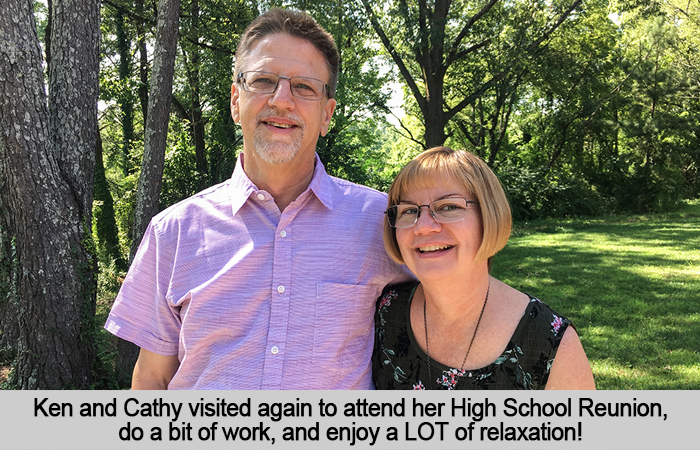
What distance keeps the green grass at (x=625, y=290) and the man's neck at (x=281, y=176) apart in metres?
4.41

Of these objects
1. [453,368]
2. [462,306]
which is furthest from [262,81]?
[453,368]

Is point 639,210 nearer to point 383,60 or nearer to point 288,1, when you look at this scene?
point 383,60

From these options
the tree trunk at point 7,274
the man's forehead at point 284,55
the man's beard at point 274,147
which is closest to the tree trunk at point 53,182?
the tree trunk at point 7,274

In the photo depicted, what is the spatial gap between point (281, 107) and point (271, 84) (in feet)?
0.49

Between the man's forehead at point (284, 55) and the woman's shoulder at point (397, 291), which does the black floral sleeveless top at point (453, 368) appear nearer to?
the woman's shoulder at point (397, 291)

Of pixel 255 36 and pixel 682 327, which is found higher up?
pixel 255 36

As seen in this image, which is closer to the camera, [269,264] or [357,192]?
[269,264]

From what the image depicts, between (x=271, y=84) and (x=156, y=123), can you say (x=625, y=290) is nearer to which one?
(x=156, y=123)

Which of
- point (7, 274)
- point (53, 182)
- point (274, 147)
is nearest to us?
point (274, 147)

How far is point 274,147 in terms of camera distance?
2275 millimetres

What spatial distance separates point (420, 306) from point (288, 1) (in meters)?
10.1

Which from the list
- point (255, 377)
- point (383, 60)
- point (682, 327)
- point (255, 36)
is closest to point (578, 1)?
point (383, 60)
